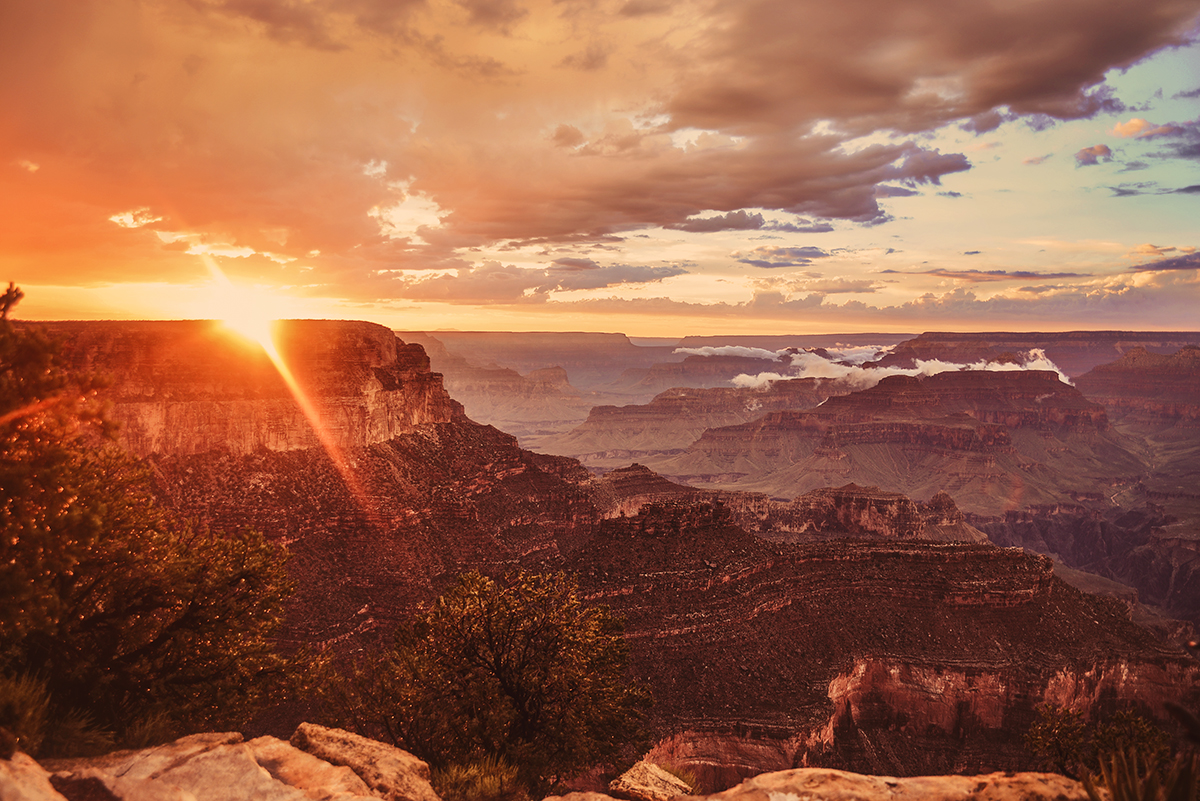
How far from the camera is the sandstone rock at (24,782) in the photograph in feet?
32.1

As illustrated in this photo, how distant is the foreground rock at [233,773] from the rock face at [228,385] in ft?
191

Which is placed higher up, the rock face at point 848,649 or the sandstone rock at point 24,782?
the sandstone rock at point 24,782

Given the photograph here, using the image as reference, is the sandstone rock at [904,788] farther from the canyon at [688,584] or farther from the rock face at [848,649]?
the canyon at [688,584]

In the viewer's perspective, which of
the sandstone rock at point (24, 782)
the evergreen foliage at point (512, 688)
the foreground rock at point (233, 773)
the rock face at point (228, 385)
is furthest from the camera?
the rock face at point (228, 385)

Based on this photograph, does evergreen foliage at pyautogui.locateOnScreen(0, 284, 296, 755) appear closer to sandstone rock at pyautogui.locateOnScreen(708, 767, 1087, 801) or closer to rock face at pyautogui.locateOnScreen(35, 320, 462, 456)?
sandstone rock at pyautogui.locateOnScreen(708, 767, 1087, 801)

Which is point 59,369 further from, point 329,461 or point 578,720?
point 329,461

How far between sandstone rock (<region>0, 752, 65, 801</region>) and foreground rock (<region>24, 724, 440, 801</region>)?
17 mm

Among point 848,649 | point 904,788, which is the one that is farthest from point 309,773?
point 848,649

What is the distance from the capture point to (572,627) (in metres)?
23.1

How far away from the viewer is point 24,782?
10461 mm

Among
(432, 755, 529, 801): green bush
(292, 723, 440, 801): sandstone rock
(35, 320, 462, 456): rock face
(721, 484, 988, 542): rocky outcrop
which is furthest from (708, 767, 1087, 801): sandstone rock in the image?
(721, 484, 988, 542): rocky outcrop

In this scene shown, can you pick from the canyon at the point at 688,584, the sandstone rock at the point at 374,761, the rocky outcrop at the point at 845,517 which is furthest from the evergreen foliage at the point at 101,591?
the rocky outcrop at the point at 845,517

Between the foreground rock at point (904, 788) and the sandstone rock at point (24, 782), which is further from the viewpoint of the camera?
the foreground rock at point (904, 788)

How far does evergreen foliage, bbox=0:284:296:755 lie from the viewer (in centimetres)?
1578
